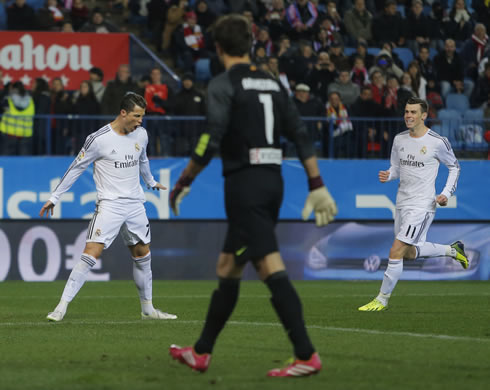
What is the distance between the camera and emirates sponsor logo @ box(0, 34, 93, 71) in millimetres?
20281

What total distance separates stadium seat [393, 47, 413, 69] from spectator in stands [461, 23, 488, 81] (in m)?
1.16

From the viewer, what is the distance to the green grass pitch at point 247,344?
22.4 ft

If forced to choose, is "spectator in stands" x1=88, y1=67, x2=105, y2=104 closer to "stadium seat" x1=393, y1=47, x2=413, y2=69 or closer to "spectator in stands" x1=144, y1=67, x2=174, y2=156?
"spectator in stands" x1=144, y1=67, x2=174, y2=156

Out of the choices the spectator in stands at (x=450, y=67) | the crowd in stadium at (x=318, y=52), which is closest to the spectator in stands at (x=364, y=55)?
the crowd in stadium at (x=318, y=52)

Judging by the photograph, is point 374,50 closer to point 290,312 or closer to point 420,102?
point 420,102

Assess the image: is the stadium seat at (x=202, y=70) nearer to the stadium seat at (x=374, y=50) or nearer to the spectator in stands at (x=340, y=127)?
the spectator in stands at (x=340, y=127)

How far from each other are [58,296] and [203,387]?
29.3 feet

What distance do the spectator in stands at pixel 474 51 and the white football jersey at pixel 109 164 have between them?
1352 cm

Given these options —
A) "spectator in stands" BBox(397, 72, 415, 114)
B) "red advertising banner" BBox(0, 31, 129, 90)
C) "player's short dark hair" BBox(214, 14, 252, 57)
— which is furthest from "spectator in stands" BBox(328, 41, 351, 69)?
"player's short dark hair" BBox(214, 14, 252, 57)

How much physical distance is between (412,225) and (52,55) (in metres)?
10.1

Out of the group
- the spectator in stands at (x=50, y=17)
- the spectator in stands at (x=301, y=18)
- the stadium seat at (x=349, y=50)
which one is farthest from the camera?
the stadium seat at (x=349, y=50)

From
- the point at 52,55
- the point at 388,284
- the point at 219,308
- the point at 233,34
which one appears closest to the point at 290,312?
A: the point at 219,308

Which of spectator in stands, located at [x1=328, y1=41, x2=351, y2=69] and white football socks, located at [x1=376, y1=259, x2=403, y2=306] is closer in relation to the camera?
white football socks, located at [x1=376, y1=259, x2=403, y2=306]

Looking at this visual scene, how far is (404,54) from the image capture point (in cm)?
2359
